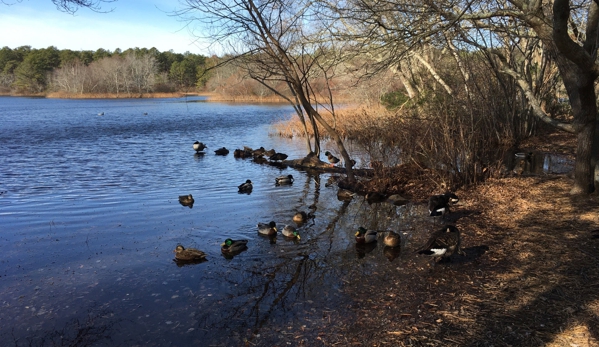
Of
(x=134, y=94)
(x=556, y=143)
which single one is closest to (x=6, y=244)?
(x=556, y=143)

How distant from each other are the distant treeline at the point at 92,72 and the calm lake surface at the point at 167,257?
2835 inches

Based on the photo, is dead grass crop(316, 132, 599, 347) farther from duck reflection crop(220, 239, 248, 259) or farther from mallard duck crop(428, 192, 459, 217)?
duck reflection crop(220, 239, 248, 259)

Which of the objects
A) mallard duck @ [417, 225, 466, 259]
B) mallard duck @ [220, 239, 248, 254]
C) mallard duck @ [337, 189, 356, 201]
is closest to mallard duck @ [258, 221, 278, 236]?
mallard duck @ [220, 239, 248, 254]

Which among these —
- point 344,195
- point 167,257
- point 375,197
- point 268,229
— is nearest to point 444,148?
point 375,197

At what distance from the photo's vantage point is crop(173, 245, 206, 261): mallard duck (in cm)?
745

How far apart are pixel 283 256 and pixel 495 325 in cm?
377

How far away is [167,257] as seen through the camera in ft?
25.1

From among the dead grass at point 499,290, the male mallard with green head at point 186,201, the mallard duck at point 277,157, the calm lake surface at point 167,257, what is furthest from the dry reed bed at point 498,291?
the mallard duck at point 277,157

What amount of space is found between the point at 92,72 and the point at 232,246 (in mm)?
98337

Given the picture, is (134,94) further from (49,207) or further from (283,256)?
(283,256)

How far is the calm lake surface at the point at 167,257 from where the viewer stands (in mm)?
5277

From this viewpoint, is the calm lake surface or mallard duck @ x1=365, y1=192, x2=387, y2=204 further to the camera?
mallard duck @ x1=365, y1=192, x2=387, y2=204

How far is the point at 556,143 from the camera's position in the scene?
18.2m

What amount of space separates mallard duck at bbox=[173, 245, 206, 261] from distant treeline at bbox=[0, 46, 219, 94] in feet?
258
